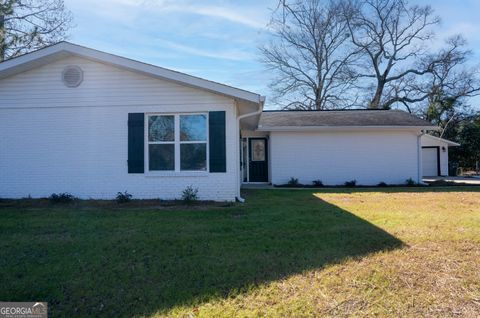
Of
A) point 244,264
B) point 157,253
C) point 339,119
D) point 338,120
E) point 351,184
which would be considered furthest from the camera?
point 339,119

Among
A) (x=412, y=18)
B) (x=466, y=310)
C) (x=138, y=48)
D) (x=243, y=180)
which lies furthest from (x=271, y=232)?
(x=412, y=18)

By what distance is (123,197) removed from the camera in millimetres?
9227

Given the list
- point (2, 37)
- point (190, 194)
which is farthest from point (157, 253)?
point (2, 37)

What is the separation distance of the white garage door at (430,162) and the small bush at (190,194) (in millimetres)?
19223

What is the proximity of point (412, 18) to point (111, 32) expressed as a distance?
27.6 meters

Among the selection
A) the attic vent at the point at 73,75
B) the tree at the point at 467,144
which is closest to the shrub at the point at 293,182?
the attic vent at the point at 73,75

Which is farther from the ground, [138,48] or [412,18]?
[412,18]

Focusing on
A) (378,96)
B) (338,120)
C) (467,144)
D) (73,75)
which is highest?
(378,96)

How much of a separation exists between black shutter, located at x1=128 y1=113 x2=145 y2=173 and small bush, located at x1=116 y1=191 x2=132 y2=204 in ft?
2.08

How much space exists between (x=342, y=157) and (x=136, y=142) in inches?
367

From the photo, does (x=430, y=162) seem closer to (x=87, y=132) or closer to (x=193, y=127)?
(x=193, y=127)

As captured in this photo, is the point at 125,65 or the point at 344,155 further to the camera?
the point at 344,155

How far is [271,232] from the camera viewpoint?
19.2ft

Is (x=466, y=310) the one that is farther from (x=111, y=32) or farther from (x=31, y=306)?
(x=111, y=32)
